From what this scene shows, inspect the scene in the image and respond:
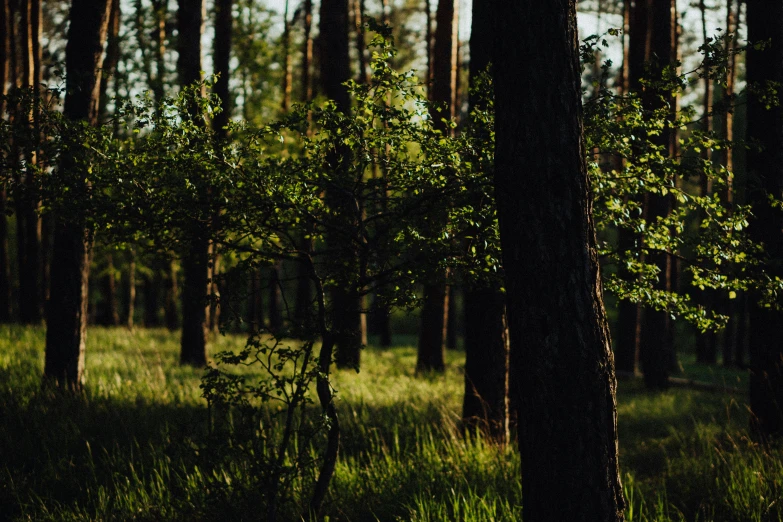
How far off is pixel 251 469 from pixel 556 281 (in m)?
2.40

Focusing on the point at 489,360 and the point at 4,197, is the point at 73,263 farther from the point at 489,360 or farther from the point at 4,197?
the point at 4,197

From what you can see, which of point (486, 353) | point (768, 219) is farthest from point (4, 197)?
point (768, 219)

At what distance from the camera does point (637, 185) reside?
13.1 feet

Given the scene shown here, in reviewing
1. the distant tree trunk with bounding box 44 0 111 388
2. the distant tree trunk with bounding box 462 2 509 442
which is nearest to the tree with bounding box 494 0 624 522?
the distant tree trunk with bounding box 462 2 509 442

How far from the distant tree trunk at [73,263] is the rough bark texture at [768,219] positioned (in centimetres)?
742

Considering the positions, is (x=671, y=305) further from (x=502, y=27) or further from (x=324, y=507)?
(x=324, y=507)

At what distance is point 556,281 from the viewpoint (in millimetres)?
3029

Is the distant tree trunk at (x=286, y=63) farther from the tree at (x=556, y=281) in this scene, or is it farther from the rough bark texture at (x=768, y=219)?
the tree at (x=556, y=281)

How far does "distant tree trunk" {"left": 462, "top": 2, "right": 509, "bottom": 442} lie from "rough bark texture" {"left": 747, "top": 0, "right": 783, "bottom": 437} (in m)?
2.73

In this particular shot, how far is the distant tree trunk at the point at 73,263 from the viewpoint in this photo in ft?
23.3

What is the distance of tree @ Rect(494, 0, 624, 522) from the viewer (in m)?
3.04

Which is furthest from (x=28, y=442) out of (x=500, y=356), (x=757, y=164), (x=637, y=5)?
(x=637, y=5)

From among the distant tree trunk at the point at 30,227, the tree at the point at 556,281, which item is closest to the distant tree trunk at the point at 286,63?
the distant tree trunk at the point at 30,227

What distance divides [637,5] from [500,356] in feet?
29.5
